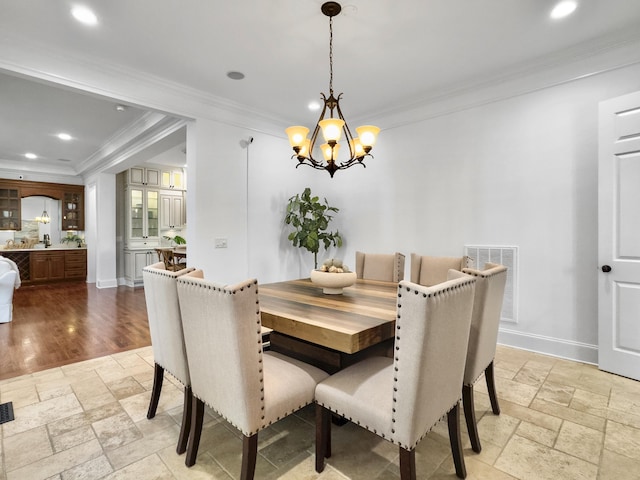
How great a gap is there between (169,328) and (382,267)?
2.03 m

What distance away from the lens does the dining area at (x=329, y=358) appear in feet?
3.98

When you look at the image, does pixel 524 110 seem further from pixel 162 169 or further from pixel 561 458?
pixel 162 169

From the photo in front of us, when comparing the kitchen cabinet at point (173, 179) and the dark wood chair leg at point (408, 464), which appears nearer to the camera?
the dark wood chair leg at point (408, 464)

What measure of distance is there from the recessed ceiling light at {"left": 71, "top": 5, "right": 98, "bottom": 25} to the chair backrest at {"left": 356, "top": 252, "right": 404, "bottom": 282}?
9.40 ft

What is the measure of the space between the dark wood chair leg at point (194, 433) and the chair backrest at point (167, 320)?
0.43ft

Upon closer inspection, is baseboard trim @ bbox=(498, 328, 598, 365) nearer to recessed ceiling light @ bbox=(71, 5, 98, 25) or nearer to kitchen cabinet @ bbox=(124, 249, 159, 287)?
recessed ceiling light @ bbox=(71, 5, 98, 25)

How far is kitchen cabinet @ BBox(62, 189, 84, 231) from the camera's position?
802cm

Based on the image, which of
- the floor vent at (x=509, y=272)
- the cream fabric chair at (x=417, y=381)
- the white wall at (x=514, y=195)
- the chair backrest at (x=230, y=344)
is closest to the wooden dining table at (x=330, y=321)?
the cream fabric chair at (x=417, y=381)

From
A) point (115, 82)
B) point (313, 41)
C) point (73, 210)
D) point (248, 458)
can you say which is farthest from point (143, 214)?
point (248, 458)

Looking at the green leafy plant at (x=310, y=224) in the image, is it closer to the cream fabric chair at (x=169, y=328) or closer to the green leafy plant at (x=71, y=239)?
the cream fabric chair at (x=169, y=328)

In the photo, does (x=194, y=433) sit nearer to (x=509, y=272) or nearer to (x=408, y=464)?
(x=408, y=464)

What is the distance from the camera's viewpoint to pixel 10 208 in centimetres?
740

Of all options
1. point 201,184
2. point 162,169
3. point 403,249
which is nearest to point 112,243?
point 162,169

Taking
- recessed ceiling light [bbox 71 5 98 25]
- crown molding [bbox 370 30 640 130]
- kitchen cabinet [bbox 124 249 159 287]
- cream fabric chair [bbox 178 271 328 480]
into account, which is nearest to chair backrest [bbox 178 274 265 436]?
cream fabric chair [bbox 178 271 328 480]
